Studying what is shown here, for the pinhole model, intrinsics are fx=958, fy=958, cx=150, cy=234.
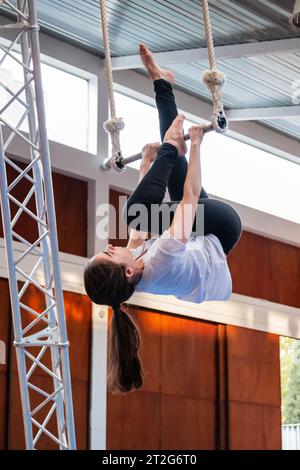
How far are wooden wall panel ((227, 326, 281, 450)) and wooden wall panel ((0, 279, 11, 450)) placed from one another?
272 cm

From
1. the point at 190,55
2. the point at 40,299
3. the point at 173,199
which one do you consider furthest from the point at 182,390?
the point at 173,199

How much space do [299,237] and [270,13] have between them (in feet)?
11.2

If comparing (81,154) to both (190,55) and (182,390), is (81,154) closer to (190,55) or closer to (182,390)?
(190,55)

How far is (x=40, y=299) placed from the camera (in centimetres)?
828

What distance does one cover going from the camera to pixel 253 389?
1006 cm

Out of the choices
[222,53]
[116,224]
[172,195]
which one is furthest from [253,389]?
[172,195]

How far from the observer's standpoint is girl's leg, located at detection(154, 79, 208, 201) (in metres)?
4.49

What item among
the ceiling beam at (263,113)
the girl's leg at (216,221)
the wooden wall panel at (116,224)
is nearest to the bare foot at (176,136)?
the girl's leg at (216,221)

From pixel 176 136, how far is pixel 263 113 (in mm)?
6082

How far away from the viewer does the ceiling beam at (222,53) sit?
8523 millimetres

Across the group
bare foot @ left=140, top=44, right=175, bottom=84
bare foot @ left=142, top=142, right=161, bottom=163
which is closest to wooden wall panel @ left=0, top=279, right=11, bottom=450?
bare foot @ left=142, top=142, right=161, bottom=163

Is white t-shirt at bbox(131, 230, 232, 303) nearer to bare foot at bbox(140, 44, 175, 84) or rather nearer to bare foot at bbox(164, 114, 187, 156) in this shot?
bare foot at bbox(164, 114, 187, 156)

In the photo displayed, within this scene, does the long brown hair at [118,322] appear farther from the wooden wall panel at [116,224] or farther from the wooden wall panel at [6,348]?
the wooden wall panel at [116,224]
